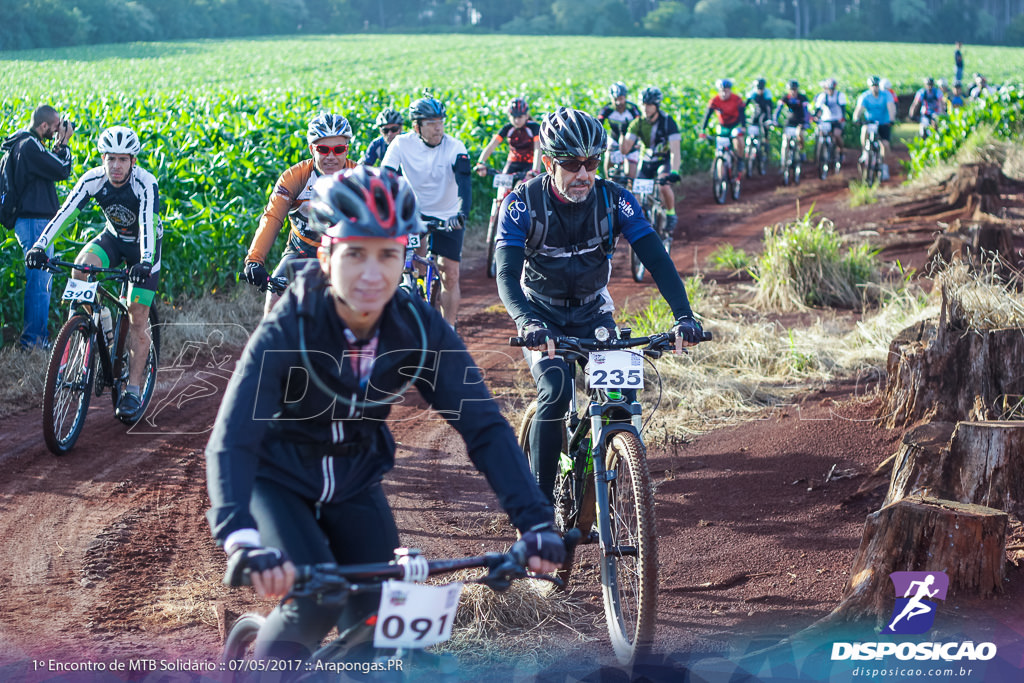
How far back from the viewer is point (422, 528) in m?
5.89

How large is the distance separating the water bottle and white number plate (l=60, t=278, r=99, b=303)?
468 millimetres

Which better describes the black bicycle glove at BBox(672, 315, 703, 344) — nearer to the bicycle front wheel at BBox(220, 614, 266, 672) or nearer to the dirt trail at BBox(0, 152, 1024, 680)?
the dirt trail at BBox(0, 152, 1024, 680)

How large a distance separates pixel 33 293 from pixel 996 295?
25.1 feet

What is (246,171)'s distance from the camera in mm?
12820

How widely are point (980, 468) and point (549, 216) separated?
2.42 meters

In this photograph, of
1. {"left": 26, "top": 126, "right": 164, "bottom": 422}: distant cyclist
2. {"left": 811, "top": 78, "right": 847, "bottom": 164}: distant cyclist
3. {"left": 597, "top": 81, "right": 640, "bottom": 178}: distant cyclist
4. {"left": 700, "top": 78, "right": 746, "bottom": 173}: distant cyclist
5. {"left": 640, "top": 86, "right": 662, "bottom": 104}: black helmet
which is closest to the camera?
{"left": 26, "top": 126, "right": 164, "bottom": 422}: distant cyclist

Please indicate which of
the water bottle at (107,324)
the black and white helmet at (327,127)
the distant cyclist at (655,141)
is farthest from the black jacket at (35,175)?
the distant cyclist at (655,141)

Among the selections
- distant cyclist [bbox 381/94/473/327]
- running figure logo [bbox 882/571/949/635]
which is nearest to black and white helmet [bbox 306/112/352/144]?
distant cyclist [bbox 381/94/473/327]

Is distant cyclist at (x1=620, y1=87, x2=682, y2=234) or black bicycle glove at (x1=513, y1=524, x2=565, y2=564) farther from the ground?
distant cyclist at (x1=620, y1=87, x2=682, y2=234)

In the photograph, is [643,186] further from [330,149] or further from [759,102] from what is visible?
[759,102]

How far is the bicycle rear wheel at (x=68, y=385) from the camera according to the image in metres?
A: 6.73

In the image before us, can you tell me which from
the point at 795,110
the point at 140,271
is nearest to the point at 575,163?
the point at 140,271

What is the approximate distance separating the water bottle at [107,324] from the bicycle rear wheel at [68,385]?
13.1 inches

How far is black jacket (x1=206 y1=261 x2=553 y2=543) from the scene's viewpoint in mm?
2795
